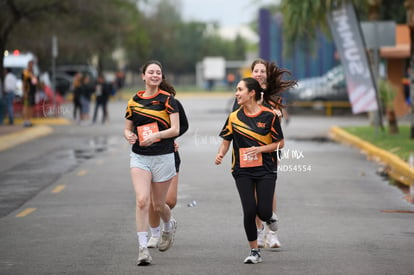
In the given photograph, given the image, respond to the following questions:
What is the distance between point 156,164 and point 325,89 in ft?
110

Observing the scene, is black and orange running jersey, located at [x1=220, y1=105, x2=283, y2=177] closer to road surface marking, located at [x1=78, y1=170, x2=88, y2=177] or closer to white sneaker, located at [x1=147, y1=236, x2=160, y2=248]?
white sneaker, located at [x1=147, y1=236, x2=160, y2=248]

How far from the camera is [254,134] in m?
9.05

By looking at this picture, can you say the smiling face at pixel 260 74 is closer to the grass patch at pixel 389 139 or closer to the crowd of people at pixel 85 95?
the grass patch at pixel 389 139

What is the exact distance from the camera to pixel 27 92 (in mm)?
33250

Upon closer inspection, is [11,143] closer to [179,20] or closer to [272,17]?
[272,17]

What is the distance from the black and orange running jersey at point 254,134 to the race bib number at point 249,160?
27mm

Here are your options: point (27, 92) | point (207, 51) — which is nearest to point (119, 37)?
point (27, 92)

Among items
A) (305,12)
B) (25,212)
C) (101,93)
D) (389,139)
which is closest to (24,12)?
(101,93)

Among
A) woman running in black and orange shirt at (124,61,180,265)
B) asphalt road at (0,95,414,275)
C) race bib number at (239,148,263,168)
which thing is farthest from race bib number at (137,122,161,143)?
asphalt road at (0,95,414,275)

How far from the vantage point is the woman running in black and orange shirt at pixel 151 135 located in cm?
919

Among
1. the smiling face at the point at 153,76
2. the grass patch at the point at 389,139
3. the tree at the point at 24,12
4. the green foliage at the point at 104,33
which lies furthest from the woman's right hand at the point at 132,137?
the tree at the point at 24,12

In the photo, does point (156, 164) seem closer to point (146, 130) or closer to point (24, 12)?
point (146, 130)

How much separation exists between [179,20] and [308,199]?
12681 centimetres

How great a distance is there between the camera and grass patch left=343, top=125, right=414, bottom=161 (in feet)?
65.6
